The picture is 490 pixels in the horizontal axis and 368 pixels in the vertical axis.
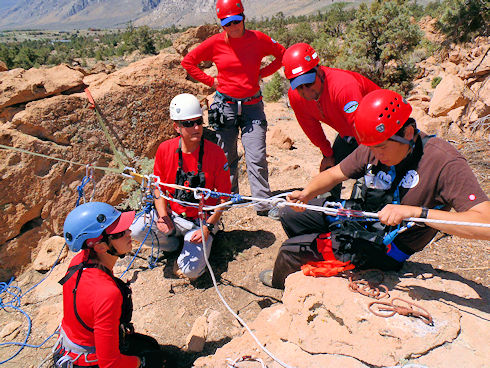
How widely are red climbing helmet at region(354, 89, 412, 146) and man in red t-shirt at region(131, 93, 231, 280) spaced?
1.90 m

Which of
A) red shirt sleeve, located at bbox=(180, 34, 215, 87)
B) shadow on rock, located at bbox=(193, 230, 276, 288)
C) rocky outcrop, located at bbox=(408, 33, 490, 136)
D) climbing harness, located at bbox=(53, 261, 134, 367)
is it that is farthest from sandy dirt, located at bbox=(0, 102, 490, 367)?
rocky outcrop, located at bbox=(408, 33, 490, 136)

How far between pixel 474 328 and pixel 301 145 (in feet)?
19.7

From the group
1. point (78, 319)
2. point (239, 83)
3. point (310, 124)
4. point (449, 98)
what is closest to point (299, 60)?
point (310, 124)

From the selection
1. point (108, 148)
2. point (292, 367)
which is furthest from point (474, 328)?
point (108, 148)

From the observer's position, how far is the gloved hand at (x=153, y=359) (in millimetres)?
2558

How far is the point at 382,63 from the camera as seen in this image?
12391 millimetres

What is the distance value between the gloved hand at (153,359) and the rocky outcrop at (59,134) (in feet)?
9.90

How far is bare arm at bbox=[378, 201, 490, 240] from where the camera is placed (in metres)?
1.99

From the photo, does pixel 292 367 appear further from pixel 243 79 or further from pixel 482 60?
pixel 482 60

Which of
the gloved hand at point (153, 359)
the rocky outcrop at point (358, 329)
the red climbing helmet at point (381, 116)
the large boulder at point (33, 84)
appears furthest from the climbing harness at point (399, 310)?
the large boulder at point (33, 84)

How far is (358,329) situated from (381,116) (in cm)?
145

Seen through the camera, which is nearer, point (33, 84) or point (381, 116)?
point (381, 116)

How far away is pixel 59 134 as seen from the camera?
4.68m

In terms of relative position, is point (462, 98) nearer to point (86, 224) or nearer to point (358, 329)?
point (358, 329)
